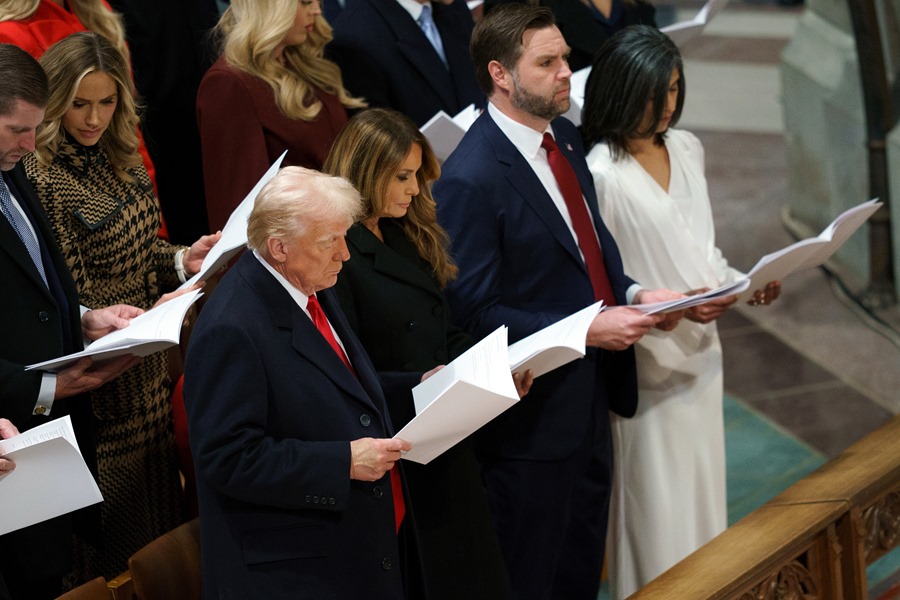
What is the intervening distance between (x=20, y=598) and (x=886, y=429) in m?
2.41

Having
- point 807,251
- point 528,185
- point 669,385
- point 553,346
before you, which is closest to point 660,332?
point 669,385

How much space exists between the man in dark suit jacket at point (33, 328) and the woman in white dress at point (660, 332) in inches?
59.3

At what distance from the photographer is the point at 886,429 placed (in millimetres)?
3818

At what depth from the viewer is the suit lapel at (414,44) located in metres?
4.09

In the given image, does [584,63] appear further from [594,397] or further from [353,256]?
[353,256]

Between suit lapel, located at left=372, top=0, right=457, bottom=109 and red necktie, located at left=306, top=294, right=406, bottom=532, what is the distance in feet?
4.90

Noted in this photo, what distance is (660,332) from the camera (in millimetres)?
3904

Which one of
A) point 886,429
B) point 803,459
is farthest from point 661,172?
point 803,459

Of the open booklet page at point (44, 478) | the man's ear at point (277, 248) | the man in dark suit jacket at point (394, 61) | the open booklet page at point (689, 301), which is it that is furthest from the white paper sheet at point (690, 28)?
the open booklet page at point (44, 478)

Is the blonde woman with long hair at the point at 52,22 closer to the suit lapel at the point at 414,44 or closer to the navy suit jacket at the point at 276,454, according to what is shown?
the suit lapel at the point at 414,44

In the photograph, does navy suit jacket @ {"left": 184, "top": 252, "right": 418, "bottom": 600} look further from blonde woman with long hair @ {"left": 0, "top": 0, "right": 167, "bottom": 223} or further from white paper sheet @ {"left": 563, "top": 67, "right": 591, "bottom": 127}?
white paper sheet @ {"left": 563, "top": 67, "right": 591, "bottom": 127}

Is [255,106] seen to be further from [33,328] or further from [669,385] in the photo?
[669,385]

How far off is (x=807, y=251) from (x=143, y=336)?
1867mm

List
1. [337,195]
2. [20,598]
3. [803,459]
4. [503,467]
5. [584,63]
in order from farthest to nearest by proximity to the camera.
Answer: [803,459]
[584,63]
[503,467]
[20,598]
[337,195]
